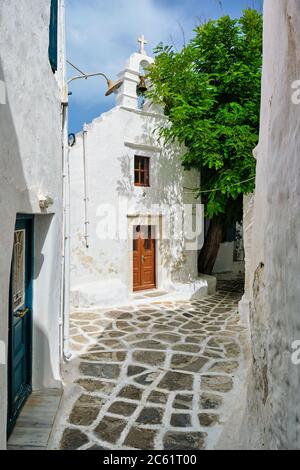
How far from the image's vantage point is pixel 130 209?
10781mm

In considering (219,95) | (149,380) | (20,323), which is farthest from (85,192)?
(149,380)

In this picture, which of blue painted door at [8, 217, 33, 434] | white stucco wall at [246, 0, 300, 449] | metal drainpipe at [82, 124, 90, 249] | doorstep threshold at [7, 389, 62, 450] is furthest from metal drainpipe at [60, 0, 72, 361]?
metal drainpipe at [82, 124, 90, 249]

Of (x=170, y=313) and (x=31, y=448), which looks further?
(x=170, y=313)

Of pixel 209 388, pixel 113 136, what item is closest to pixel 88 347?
pixel 209 388

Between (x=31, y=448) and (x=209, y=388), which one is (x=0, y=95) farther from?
(x=209, y=388)

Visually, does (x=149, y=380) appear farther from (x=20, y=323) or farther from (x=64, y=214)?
(x=64, y=214)

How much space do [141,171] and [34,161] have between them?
7870 millimetres

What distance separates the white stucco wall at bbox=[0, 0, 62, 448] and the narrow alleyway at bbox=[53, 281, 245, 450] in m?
0.84

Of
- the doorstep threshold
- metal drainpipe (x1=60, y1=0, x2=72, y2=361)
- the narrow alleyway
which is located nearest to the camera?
the doorstep threshold

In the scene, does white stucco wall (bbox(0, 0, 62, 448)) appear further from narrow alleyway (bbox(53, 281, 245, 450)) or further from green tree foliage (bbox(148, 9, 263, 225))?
green tree foliage (bbox(148, 9, 263, 225))

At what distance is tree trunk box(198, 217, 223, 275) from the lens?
41.3 feet

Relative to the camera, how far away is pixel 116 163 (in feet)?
34.5

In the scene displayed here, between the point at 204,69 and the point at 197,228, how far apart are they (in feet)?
19.2

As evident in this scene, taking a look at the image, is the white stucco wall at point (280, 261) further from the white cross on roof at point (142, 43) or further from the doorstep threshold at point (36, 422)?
the white cross on roof at point (142, 43)
